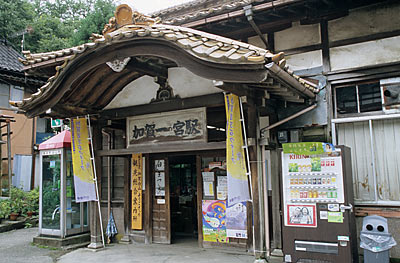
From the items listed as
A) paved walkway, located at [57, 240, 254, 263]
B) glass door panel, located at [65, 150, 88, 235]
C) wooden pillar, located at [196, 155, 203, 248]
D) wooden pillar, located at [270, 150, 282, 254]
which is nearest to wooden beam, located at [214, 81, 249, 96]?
wooden pillar, located at [270, 150, 282, 254]

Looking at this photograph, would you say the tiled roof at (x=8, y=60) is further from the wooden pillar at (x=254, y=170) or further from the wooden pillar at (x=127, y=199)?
the wooden pillar at (x=254, y=170)

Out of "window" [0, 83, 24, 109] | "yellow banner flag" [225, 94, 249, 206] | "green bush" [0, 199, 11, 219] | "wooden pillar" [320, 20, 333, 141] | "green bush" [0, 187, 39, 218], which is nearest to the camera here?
"yellow banner flag" [225, 94, 249, 206]

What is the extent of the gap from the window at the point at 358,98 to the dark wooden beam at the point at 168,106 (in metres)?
2.54

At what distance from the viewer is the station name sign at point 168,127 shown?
721 centimetres

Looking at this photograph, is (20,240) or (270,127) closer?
(270,127)

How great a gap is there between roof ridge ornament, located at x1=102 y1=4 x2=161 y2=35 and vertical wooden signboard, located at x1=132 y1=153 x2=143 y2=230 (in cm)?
372

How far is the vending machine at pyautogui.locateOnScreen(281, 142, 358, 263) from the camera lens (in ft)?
19.5

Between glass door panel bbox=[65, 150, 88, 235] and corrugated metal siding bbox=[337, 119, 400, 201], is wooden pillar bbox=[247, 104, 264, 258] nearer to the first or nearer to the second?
corrugated metal siding bbox=[337, 119, 400, 201]

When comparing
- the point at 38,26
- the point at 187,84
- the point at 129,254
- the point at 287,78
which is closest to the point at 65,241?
the point at 129,254

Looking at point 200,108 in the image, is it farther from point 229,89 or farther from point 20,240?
point 20,240

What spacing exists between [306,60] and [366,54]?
1184 mm

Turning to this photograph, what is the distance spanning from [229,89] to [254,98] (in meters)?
0.89

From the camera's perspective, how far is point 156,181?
30.9 ft

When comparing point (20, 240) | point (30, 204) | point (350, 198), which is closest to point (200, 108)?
point (350, 198)
